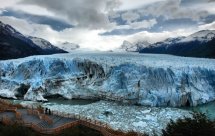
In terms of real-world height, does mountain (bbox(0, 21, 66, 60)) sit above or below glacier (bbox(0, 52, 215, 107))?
above

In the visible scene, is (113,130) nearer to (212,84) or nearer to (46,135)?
(46,135)

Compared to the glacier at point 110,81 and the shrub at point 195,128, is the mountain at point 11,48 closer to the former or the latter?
the glacier at point 110,81

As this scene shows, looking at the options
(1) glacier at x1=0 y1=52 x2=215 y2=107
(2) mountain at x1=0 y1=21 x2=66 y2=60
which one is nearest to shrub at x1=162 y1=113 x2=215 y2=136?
(1) glacier at x1=0 y1=52 x2=215 y2=107

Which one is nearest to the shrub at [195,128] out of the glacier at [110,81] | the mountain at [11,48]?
the glacier at [110,81]

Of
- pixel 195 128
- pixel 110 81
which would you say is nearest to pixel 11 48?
pixel 110 81

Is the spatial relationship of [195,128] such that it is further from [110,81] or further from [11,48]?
[11,48]

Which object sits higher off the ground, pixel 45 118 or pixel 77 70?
pixel 77 70

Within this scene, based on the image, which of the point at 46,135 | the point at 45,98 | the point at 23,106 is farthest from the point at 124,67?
the point at 46,135

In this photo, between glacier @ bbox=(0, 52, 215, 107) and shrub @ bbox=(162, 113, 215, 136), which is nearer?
shrub @ bbox=(162, 113, 215, 136)

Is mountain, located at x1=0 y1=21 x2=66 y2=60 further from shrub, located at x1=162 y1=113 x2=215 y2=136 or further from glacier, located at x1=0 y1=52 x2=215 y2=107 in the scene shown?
shrub, located at x1=162 y1=113 x2=215 y2=136
